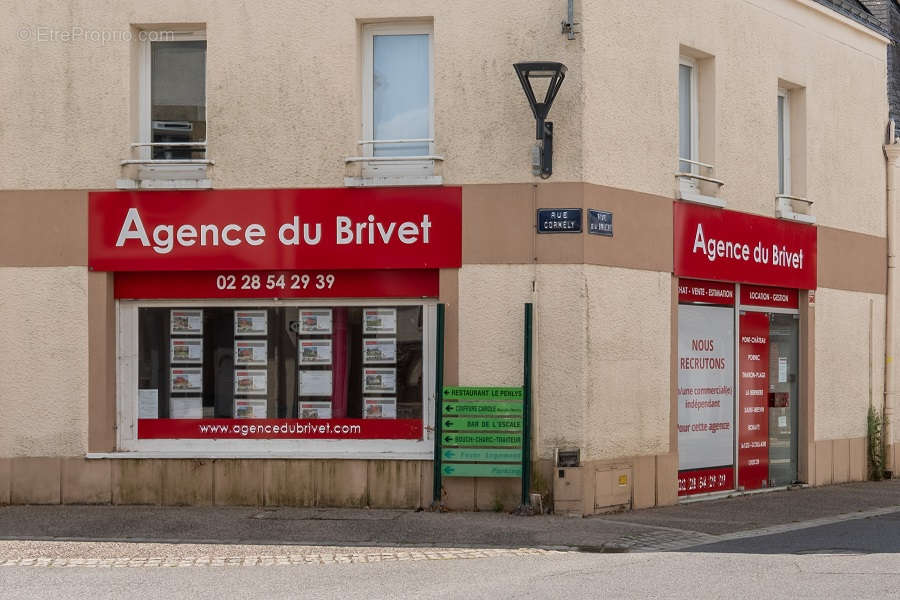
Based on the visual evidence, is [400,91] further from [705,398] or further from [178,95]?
[705,398]

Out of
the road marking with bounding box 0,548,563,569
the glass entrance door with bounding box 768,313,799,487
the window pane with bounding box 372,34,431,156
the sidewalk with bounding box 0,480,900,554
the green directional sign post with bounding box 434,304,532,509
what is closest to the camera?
the road marking with bounding box 0,548,563,569

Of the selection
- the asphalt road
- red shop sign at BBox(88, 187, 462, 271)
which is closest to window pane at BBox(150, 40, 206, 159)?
red shop sign at BBox(88, 187, 462, 271)

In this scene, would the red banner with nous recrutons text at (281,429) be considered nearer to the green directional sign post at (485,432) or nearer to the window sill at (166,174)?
the green directional sign post at (485,432)

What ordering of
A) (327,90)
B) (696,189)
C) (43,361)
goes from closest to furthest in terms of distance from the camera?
(327,90) → (43,361) → (696,189)

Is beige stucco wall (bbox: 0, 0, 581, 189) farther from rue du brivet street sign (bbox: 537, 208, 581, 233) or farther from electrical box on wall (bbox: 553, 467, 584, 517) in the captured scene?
electrical box on wall (bbox: 553, 467, 584, 517)

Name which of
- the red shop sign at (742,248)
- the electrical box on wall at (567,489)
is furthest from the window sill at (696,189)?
the electrical box on wall at (567,489)

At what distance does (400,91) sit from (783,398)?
6.59 metres

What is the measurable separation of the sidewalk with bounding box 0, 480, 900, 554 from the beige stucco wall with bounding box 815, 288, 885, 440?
327cm

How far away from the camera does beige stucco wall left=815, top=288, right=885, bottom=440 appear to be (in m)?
17.4

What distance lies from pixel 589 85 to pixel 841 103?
576 cm

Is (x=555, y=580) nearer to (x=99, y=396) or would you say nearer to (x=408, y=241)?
(x=408, y=241)

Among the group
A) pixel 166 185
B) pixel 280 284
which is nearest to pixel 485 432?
pixel 280 284

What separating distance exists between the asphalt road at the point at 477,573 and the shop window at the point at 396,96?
4.54 metres

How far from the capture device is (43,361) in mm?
13977
